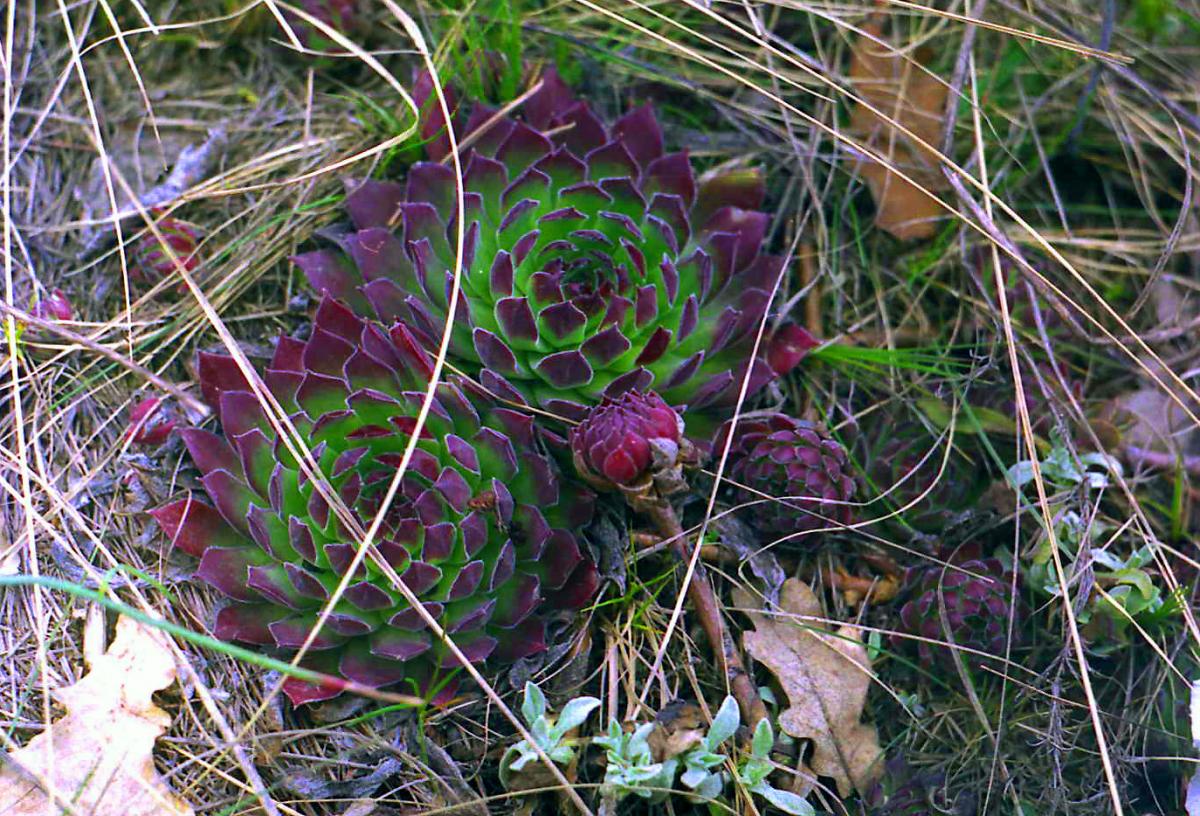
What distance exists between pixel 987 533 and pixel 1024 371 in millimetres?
411

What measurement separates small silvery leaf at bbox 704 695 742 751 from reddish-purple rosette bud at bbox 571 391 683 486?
468 mm

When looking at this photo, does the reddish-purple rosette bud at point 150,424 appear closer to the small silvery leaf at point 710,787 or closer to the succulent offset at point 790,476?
the succulent offset at point 790,476

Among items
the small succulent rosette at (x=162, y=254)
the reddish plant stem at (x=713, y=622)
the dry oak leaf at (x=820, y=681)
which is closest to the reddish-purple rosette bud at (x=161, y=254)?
the small succulent rosette at (x=162, y=254)

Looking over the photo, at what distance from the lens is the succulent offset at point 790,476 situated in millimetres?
2156

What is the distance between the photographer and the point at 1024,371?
243cm

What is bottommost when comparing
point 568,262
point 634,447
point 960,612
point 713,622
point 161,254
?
point 713,622

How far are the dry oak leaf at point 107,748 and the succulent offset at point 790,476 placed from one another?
4.05 ft

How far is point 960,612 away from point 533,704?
0.92 m

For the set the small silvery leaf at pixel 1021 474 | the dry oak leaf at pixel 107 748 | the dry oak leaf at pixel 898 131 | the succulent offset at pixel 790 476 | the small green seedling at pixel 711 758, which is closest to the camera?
the dry oak leaf at pixel 107 748

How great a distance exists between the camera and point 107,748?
1.85 metres

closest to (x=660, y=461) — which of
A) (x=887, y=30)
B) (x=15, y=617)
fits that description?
A: (x=15, y=617)

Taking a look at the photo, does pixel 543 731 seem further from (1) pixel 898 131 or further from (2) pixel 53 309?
(1) pixel 898 131

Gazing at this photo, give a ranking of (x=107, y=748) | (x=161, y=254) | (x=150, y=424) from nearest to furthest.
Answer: (x=107, y=748) → (x=150, y=424) → (x=161, y=254)

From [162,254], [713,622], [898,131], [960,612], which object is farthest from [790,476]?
[162,254]
